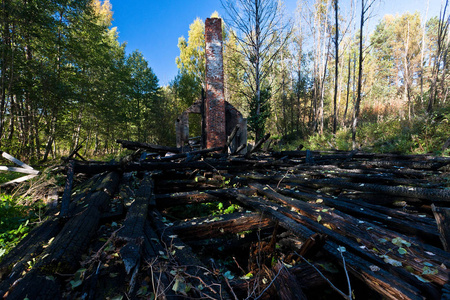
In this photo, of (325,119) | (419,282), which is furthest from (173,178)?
(325,119)

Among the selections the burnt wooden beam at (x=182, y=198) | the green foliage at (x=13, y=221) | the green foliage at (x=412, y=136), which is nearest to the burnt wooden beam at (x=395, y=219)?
the burnt wooden beam at (x=182, y=198)

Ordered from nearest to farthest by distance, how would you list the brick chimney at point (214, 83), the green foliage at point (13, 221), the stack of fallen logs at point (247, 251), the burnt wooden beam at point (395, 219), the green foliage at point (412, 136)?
the stack of fallen logs at point (247, 251) < the burnt wooden beam at point (395, 219) < the green foliage at point (13, 221) < the green foliage at point (412, 136) < the brick chimney at point (214, 83)

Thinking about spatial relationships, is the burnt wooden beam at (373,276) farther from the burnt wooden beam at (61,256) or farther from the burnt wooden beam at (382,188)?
the burnt wooden beam at (61,256)

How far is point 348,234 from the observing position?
163 cm

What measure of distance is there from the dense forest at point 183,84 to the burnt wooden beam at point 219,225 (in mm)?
7432

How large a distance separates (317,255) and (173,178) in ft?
11.2

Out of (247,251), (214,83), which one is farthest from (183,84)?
(247,251)

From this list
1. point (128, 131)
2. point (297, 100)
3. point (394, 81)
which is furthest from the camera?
point (394, 81)

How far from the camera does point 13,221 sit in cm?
297

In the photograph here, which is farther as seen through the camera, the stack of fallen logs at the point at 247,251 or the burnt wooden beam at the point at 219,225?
the burnt wooden beam at the point at 219,225

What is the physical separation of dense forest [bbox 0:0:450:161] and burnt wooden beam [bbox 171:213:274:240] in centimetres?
743

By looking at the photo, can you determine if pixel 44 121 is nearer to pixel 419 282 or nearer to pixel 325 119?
pixel 419 282

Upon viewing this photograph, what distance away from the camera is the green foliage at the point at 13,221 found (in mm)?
2533

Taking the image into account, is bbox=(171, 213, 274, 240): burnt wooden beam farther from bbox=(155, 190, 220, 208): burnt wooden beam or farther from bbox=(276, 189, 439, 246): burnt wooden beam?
bbox=(276, 189, 439, 246): burnt wooden beam
